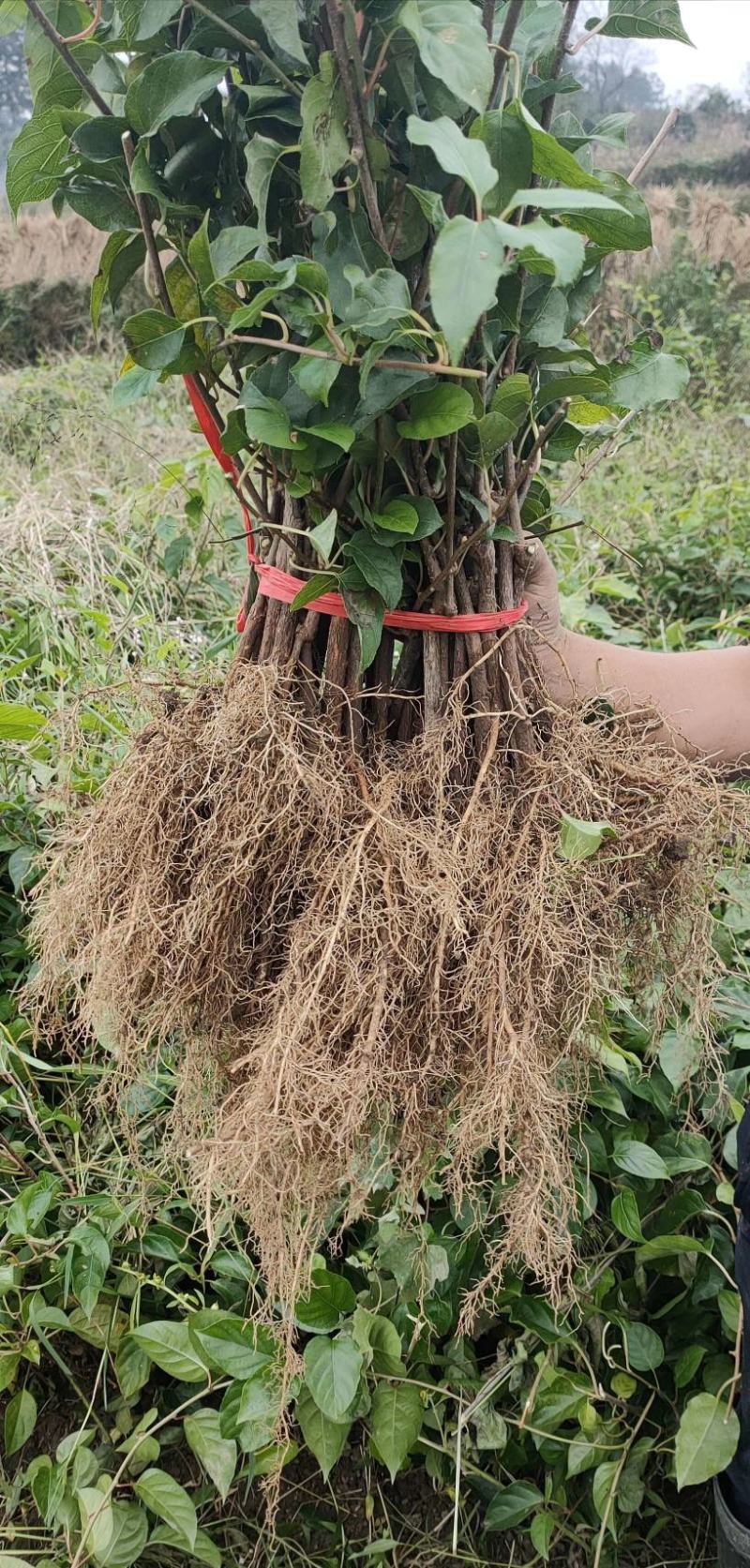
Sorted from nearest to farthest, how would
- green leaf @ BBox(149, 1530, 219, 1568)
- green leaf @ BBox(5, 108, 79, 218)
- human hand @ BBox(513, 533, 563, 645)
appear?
green leaf @ BBox(5, 108, 79, 218)
human hand @ BBox(513, 533, 563, 645)
green leaf @ BBox(149, 1530, 219, 1568)

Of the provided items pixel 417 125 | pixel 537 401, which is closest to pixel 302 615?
pixel 537 401

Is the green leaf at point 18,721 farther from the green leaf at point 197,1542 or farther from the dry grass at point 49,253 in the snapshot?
the dry grass at point 49,253

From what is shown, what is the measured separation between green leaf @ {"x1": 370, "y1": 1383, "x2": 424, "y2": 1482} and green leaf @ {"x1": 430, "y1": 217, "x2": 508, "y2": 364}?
103 centimetres

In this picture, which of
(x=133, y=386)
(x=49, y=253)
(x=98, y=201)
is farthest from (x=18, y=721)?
(x=49, y=253)

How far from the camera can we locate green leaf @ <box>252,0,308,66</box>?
0.62 metres

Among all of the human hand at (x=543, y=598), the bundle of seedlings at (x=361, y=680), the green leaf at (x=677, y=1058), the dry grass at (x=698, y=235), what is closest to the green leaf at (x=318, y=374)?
the bundle of seedlings at (x=361, y=680)

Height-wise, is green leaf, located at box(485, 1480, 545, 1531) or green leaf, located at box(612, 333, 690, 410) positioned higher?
green leaf, located at box(612, 333, 690, 410)

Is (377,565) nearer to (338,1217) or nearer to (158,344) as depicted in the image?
(158,344)

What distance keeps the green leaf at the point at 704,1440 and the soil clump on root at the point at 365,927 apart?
0.29 m

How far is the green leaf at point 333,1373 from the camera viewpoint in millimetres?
976

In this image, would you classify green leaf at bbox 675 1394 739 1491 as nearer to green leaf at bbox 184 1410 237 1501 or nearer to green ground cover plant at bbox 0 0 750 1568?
green ground cover plant at bbox 0 0 750 1568

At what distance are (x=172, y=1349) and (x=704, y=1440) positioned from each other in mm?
531

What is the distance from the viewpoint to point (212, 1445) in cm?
107

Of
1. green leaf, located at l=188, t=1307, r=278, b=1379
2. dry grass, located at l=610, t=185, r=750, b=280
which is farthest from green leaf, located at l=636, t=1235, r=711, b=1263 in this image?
dry grass, located at l=610, t=185, r=750, b=280
